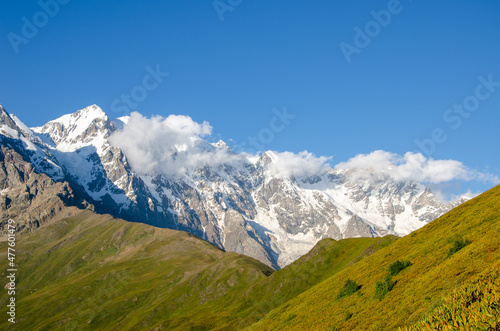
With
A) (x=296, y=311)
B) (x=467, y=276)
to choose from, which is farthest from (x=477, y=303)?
(x=296, y=311)

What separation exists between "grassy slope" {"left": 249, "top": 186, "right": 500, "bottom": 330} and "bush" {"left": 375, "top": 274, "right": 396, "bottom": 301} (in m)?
0.72

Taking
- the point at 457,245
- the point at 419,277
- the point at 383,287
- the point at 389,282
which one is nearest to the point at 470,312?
the point at 419,277

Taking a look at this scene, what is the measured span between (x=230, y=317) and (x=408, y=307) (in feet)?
436

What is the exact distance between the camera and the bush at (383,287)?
1754 inches

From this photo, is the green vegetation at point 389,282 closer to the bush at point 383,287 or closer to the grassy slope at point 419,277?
the bush at point 383,287

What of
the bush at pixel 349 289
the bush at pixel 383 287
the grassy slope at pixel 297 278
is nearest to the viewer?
the bush at pixel 383 287

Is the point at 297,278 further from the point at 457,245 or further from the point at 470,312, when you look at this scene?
the point at 470,312

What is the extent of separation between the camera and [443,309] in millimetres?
17953

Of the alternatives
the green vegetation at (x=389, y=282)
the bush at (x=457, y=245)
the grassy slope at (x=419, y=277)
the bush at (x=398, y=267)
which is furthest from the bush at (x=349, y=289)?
the bush at (x=457, y=245)

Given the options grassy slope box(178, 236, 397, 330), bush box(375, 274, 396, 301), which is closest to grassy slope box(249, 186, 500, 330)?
bush box(375, 274, 396, 301)

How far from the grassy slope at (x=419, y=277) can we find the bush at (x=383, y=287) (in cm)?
72

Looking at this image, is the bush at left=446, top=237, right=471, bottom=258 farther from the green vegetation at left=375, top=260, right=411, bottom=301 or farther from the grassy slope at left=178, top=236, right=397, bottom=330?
the grassy slope at left=178, top=236, right=397, bottom=330

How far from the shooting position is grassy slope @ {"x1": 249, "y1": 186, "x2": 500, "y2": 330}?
3534 centimetres

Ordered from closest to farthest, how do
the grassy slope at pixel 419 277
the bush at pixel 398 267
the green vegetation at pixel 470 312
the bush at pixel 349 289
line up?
the green vegetation at pixel 470 312 < the grassy slope at pixel 419 277 < the bush at pixel 398 267 < the bush at pixel 349 289
